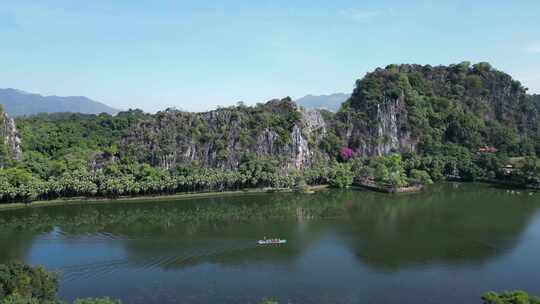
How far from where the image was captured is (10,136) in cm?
6244

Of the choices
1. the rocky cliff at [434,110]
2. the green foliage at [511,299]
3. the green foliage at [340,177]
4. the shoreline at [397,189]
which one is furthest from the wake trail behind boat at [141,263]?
the rocky cliff at [434,110]

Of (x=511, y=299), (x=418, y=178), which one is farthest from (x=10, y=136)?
(x=511, y=299)

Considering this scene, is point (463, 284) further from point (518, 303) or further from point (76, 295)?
point (76, 295)

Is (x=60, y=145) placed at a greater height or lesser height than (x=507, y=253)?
greater

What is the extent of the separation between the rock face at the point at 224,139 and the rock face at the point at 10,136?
13.0 meters

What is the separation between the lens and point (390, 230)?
39.5m

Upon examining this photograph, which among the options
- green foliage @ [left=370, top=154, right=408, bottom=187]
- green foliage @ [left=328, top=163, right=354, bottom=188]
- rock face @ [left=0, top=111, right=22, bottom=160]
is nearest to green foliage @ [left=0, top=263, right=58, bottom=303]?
green foliage @ [left=328, top=163, right=354, bottom=188]

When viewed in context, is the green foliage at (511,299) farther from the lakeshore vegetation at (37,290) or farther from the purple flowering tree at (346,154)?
the purple flowering tree at (346,154)

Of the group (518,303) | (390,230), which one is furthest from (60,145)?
(518,303)

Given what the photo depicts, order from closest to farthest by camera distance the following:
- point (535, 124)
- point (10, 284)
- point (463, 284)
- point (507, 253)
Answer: point (10, 284), point (463, 284), point (507, 253), point (535, 124)

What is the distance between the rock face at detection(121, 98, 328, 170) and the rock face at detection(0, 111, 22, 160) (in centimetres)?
1303

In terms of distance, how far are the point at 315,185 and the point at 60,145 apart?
117ft

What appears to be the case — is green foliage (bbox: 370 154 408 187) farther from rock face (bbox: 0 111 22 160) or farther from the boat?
rock face (bbox: 0 111 22 160)

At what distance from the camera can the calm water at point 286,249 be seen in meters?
26.9
